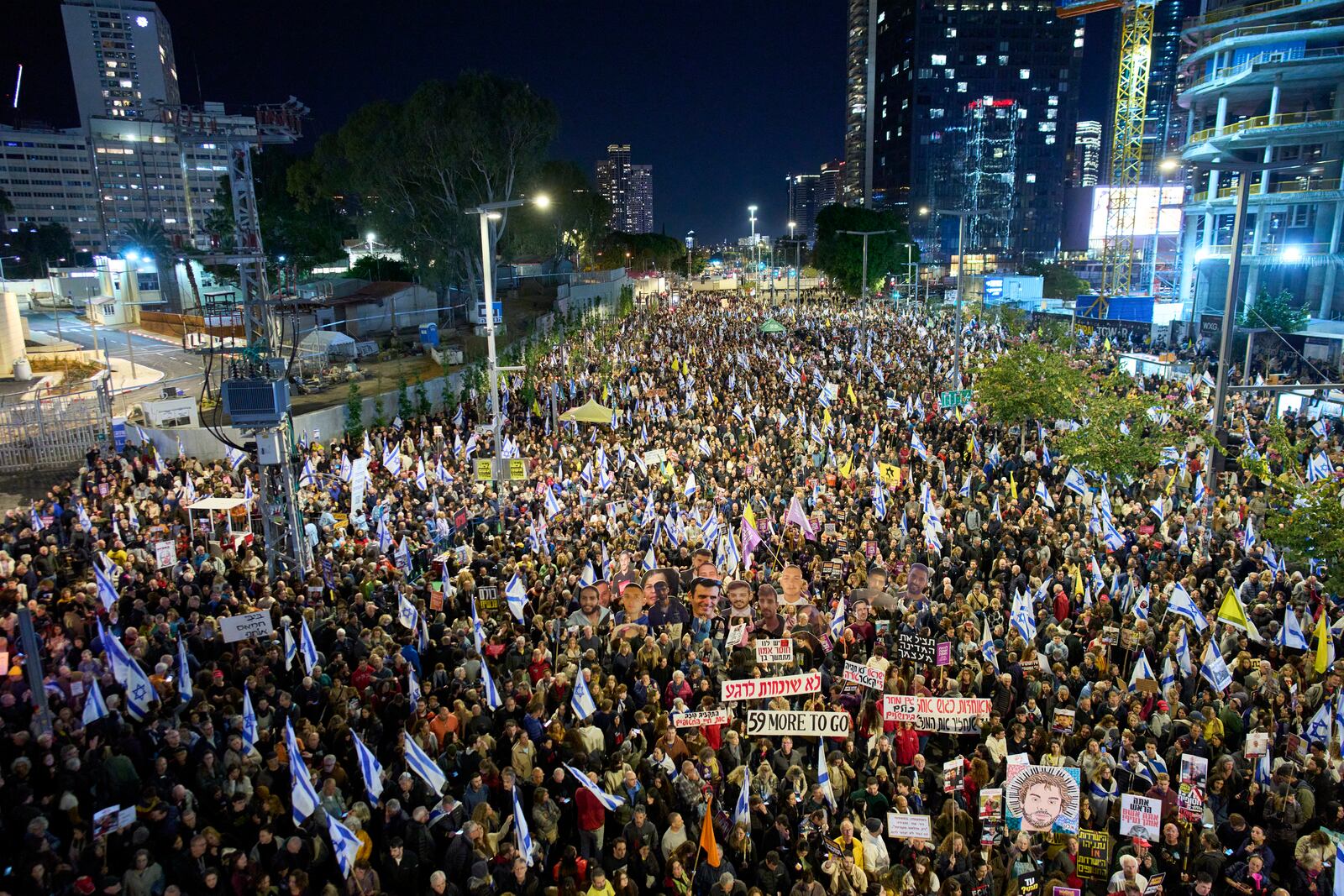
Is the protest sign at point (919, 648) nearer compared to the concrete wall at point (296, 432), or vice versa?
the protest sign at point (919, 648)

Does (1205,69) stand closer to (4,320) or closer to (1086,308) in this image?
(1086,308)

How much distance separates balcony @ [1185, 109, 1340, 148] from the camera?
156 feet

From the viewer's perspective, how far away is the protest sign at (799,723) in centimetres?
845

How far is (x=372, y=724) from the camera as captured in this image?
30.1ft

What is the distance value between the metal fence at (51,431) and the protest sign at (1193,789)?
24.0 meters

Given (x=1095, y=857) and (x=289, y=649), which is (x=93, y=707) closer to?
(x=289, y=649)

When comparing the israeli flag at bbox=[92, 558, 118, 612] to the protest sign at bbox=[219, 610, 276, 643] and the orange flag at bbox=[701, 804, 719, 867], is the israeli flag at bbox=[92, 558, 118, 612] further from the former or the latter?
the orange flag at bbox=[701, 804, 719, 867]

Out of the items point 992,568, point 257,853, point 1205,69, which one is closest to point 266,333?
point 257,853

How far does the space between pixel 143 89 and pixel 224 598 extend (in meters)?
179

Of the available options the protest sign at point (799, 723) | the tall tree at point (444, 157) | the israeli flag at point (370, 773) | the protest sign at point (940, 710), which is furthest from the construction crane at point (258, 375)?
the tall tree at point (444, 157)

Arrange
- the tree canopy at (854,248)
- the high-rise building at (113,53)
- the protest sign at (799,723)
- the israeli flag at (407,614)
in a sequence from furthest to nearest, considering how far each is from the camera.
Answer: the high-rise building at (113,53) < the tree canopy at (854,248) < the israeli flag at (407,614) < the protest sign at (799,723)

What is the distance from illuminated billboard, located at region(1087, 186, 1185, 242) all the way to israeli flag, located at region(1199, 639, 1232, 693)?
196 feet

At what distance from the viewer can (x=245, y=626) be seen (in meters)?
10.9

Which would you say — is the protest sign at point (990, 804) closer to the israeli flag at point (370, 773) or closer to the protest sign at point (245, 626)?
the israeli flag at point (370, 773)
